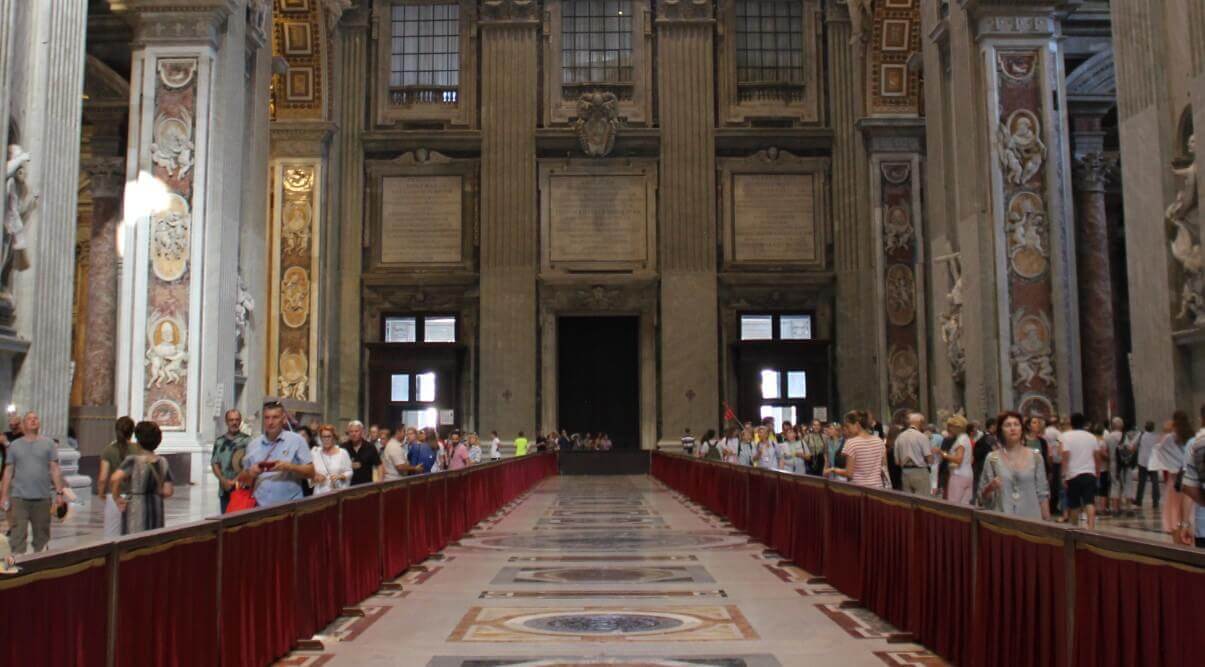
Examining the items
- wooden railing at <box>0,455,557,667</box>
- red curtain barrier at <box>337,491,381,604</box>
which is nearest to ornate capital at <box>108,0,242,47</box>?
wooden railing at <box>0,455,557,667</box>

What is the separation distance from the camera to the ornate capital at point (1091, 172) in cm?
2372

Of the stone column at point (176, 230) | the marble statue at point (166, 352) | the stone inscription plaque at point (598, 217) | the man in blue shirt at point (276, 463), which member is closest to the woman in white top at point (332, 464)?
the man in blue shirt at point (276, 463)

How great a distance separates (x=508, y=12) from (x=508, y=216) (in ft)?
17.4

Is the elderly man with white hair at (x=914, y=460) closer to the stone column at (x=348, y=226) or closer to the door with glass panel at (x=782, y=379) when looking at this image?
the door with glass panel at (x=782, y=379)

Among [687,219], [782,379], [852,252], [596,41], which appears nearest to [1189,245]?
[852,252]

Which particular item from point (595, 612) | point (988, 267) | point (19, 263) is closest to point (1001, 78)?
point (988, 267)

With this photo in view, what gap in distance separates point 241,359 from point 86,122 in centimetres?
690

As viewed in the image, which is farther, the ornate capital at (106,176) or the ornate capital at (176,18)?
the ornate capital at (106,176)

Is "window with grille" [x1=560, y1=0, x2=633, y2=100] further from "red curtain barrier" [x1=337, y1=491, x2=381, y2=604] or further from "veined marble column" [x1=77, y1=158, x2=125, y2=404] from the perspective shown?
"red curtain barrier" [x1=337, y1=491, x2=381, y2=604]

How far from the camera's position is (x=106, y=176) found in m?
21.8

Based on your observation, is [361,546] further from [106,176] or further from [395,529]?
[106,176]

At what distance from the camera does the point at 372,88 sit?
31.1 m

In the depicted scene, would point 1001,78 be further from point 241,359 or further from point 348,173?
point 348,173

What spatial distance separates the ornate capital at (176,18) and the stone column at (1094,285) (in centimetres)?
1639
